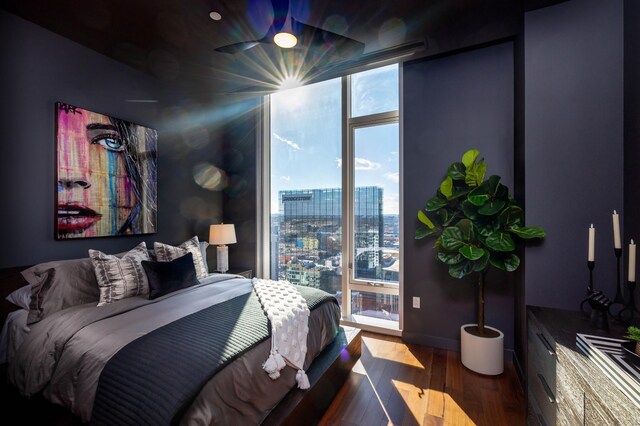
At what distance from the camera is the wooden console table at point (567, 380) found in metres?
0.99

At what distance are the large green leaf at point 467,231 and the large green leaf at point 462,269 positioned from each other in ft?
0.69

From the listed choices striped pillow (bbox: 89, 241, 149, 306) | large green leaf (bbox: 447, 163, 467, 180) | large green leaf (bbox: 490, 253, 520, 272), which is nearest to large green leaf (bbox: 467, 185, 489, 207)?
large green leaf (bbox: 447, 163, 467, 180)

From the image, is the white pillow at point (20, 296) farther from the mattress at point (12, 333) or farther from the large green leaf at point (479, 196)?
the large green leaf at point (479, 196)

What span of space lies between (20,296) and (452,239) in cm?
350

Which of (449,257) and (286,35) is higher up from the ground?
(286,35)

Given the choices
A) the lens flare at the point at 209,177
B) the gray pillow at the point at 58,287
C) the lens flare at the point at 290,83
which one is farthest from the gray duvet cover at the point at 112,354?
the lens flare at the point at 290,83

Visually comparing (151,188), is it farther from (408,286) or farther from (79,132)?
(408,286)

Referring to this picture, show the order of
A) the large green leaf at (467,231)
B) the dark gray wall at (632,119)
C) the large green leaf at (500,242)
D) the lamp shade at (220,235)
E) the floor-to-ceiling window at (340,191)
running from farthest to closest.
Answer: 1. the lamp shade at (220,235)
2. the floor-to-ceiling window at (340,191)
3. the large green leaf at (467,231)
4. the large green leaf at (500,242)
5. the dark gray wall at (632,119)

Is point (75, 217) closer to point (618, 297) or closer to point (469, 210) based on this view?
point (469, 210)

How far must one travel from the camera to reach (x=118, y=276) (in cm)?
230

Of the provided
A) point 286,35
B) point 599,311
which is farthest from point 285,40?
point 599,311

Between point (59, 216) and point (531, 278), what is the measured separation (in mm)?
4094

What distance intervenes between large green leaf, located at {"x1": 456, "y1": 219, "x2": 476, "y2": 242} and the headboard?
12.1 feet

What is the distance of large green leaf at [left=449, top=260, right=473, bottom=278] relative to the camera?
2439mm
